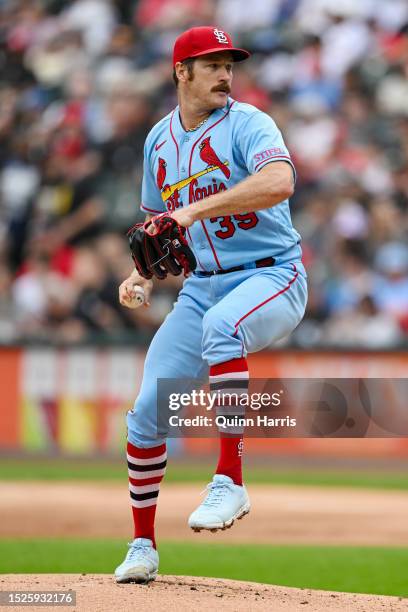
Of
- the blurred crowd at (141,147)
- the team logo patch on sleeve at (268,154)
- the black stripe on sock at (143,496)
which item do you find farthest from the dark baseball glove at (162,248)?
the blurred crowd at (141,147)

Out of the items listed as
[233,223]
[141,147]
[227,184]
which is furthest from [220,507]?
[141,147]

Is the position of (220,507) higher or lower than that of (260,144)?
lower

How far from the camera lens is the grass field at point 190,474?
11.3 meters

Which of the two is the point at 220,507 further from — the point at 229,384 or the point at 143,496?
the point at 143,496

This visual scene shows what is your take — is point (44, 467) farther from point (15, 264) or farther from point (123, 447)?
point (15, 264)

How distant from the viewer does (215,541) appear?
8.56m

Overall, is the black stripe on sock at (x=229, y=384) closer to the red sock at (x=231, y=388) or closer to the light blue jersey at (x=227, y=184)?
the red sock at (x=231, y=388)

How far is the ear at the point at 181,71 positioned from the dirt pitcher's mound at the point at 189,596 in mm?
2104

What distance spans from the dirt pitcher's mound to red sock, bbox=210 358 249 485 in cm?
51

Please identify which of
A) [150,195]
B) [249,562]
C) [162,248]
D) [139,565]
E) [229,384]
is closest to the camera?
[229,384]

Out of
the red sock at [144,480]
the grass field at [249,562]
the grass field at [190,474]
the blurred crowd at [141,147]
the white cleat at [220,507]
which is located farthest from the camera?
the blurred crowd at [141,147]

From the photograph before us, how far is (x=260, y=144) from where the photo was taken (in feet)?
14.9

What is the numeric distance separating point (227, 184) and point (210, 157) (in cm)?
14

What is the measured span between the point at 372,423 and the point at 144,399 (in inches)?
260
